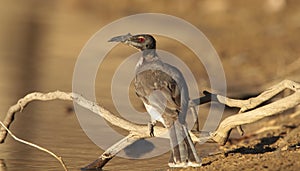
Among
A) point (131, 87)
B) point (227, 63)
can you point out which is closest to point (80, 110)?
point (131, 87)

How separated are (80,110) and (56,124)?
0.73 metres

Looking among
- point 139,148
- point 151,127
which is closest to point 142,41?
point 151,127

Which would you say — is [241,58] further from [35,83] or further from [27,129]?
[27,129]

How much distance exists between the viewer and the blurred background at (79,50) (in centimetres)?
819

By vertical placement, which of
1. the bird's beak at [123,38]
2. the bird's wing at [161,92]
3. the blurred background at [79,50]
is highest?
the blurred background at [79,50]

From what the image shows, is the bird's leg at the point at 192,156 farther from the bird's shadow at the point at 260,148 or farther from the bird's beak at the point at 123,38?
the bird's beak at the point at 123,38

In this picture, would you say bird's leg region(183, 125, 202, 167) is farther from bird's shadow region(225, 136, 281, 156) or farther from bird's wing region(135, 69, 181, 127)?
bird's shadow region(225, 136, 281, 156)

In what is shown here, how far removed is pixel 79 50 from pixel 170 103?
30.6ft

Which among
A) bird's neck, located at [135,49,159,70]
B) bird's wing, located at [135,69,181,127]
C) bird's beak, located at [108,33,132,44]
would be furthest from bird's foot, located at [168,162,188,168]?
bird's beak, located at [108,33,132,44]

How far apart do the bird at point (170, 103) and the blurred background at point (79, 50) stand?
35.6 inches

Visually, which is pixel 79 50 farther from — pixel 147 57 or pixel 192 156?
pixel 192 156

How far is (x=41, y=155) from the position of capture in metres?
7.67

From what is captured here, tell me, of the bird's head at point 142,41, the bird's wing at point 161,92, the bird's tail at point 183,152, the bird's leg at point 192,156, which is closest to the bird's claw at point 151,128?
the bird's wing at point 161,92

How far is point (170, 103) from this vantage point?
6.59 meters
